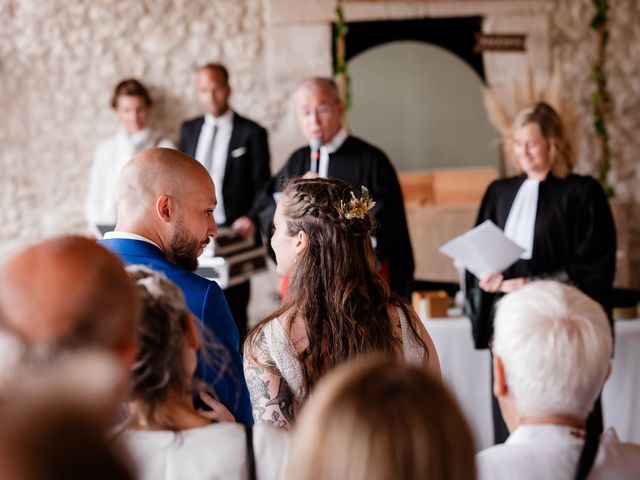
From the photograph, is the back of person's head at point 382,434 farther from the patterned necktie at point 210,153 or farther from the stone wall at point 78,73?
the stone wall at point 78,73

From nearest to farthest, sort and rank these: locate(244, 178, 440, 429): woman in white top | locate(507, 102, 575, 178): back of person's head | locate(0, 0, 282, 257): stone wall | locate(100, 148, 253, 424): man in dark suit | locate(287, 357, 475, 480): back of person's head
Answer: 1. locate(287, 357, 475, 480): back of person's head
2. locate(244, 178, 440, 429): woman in white top
3. locate(100, 148, 253, 424): man in dark suit
4. locate(507, 102, 575, 178): back of person's head
5. locate(0, 0, 282, 257): stone wall

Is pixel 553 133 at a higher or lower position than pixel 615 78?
lower

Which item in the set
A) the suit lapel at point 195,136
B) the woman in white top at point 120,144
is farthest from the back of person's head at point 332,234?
the woman in white top at point 120,144

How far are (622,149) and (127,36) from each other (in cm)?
347

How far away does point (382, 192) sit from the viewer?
14.0 ft

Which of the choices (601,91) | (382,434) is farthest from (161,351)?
(601,91)

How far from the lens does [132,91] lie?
6039mm

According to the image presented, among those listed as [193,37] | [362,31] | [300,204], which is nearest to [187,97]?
[193,37]

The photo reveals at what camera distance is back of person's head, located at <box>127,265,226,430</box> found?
4.64 feet

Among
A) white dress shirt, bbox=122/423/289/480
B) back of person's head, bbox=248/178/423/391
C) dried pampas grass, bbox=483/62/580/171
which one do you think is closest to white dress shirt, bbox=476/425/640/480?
white dress shirt, bbox=122/423/289/480

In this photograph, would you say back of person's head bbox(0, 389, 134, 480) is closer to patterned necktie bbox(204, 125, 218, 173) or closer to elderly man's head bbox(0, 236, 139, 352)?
elderly man's head bbox(0, 236, 139, 352)

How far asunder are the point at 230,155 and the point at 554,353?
13.2 feet

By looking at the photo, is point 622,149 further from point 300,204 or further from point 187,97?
point 300,204

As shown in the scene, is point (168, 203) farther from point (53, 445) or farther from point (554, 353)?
point (53, 445)
